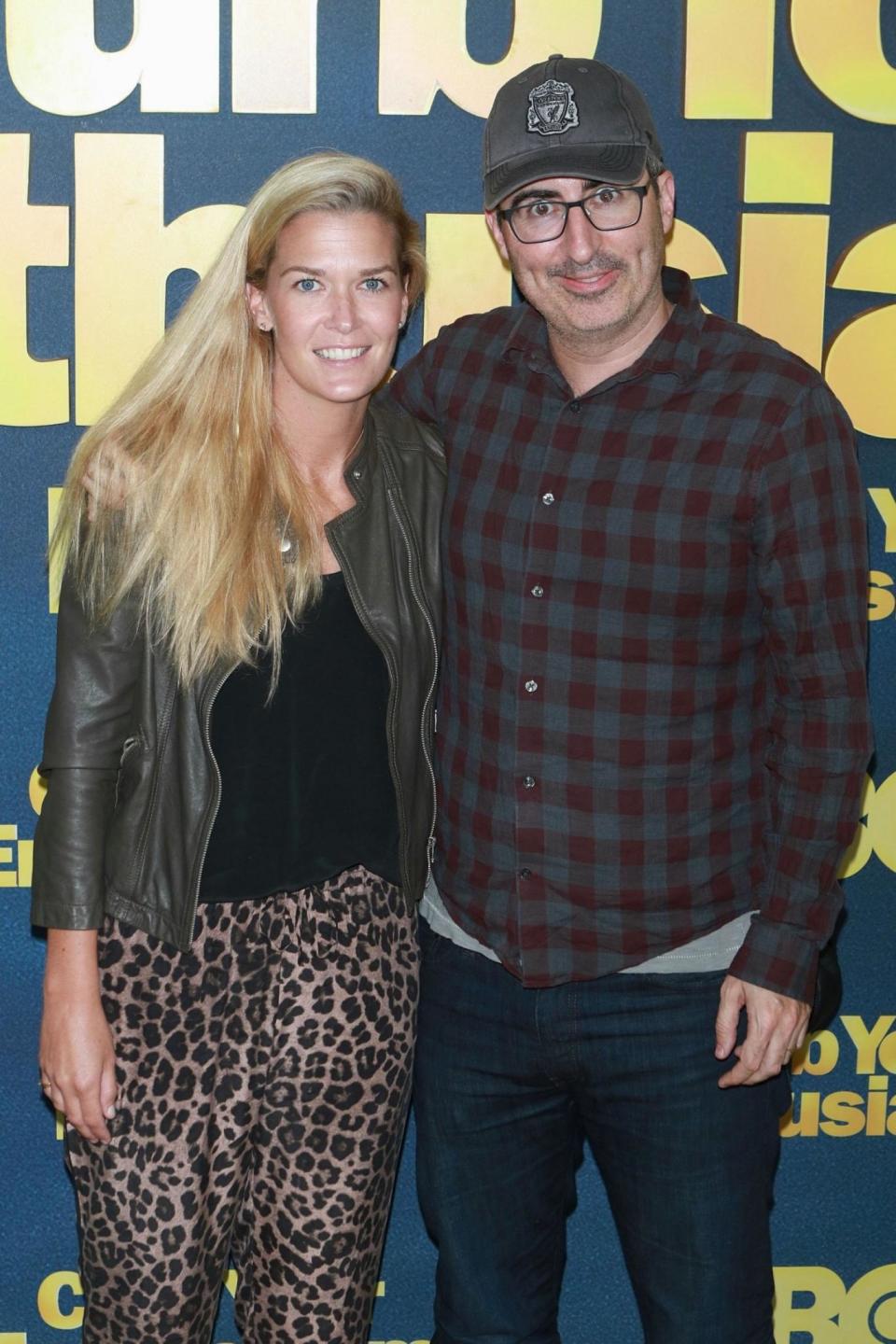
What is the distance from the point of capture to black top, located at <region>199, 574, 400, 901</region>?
2.03 m

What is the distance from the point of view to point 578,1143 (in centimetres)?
231

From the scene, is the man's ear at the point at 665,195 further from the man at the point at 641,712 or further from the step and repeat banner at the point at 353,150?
the step and repeat banner at the point at 353,150

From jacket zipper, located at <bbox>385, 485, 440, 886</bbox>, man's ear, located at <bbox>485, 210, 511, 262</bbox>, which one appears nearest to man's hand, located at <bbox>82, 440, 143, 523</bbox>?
jacket zipper, located at <bbox>385, 485, 440, 886</bbox>

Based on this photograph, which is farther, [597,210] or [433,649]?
[433,649]

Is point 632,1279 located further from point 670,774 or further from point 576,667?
point 576,667

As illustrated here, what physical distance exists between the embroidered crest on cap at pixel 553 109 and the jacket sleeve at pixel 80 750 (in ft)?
2.81

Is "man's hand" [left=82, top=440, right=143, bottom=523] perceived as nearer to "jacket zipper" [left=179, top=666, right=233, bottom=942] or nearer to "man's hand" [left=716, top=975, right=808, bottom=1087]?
"jacket zipper" [left=179, top=666, right=233, bottom=942]

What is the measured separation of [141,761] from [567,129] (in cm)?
103

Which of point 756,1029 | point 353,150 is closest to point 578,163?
point 353,150

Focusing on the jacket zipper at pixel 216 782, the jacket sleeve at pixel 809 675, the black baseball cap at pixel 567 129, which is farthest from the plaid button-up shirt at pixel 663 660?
the jacket zipper at pixel 216 782

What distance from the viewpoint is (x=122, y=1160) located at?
2.02 metres

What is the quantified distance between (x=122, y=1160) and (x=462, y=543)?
965mm

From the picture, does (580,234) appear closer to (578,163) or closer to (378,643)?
(578,163)

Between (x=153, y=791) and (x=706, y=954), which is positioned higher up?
(x=153, y=791)
